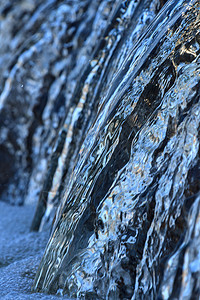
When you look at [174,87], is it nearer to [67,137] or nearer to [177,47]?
[177,47]

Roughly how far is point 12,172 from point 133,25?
52.4 inches

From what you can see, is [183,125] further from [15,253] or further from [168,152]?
[15,253]

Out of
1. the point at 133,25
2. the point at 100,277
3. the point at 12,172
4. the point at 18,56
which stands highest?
the point at 18,56

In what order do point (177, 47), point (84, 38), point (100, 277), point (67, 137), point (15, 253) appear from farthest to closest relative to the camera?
point (84, 38)
point (67, 137)
point (15, 253)
point (177, 47)
point (100, 277)

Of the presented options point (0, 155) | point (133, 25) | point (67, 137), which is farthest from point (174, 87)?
point (0, 155)

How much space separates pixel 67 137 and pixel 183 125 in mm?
864

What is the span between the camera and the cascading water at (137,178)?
3.33 feet

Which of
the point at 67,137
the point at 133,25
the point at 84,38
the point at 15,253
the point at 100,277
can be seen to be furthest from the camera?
the point at 84,38

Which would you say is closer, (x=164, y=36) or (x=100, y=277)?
(x=100, y=277)

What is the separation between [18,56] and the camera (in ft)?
9.09

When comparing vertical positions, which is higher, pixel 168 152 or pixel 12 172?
pixel 12 172

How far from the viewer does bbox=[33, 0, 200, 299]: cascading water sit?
102 centimetres

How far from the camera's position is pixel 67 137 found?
1.87m

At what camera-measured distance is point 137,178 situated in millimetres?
1117
